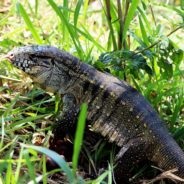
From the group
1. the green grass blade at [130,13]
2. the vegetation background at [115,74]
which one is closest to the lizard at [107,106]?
the vegetation background at [115,74]

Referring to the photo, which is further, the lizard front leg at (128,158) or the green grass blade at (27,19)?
the green grass blade at (27,19)

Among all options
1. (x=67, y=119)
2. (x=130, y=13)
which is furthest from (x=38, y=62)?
(x=130, y=13)

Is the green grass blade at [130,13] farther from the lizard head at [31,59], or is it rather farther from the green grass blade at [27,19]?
the green grass blade at [27,19]

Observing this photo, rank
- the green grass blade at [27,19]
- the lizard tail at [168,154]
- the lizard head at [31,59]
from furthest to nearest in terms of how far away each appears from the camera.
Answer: the green grass blade at [27,19], the lizard head at [31,59], the lizard tail at [168,154]

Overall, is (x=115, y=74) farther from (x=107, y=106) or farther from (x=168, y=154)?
(x=168, y=154)

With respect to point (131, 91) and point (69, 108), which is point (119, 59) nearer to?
point (131, 91)

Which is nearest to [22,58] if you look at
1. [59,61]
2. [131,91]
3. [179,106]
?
[59,61]

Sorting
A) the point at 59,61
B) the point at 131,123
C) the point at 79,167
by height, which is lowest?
the point at 79,167

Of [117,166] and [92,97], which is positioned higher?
[92,97]
